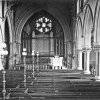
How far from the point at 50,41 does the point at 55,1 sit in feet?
23.1

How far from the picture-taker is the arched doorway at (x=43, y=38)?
35.4 m

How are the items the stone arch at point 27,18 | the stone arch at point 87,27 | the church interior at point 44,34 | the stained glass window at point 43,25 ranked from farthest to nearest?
the stained glass window at point 43,25 → the stone arch at point 27,18 → the church interior at point 44,34 → the stone arch at point 87,27

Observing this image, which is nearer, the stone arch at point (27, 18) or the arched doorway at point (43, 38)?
the stone arch at point (27, 18)

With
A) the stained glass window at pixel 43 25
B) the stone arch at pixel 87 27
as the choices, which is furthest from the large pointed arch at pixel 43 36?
the stone arch at pixel 87 27

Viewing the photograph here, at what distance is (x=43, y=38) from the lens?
117ft

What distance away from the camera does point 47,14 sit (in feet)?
118

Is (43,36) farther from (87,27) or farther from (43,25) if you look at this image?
(87,27)

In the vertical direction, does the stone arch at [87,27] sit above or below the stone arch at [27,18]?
below

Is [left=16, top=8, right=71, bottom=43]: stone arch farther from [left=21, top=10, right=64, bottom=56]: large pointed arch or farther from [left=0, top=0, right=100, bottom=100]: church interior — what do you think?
[left=21, top=10, right=64, bottom=56]: large pointed arch

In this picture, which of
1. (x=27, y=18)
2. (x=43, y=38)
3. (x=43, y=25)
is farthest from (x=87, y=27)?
(x=43, y=25)

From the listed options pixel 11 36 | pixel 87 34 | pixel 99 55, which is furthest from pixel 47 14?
pixel 99 55

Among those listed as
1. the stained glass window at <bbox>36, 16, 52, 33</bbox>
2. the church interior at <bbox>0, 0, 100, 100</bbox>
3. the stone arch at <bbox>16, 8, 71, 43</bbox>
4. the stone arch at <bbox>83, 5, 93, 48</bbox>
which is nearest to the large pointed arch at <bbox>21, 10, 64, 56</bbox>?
the church interior at <bbox>0, 0, 100, 100</bbox>

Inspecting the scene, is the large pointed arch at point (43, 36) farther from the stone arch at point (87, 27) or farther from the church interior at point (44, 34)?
the stone arch at point (87, 27)

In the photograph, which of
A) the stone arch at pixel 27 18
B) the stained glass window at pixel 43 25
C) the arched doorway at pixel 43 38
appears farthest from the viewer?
the stained glass window at pixel 43 25
